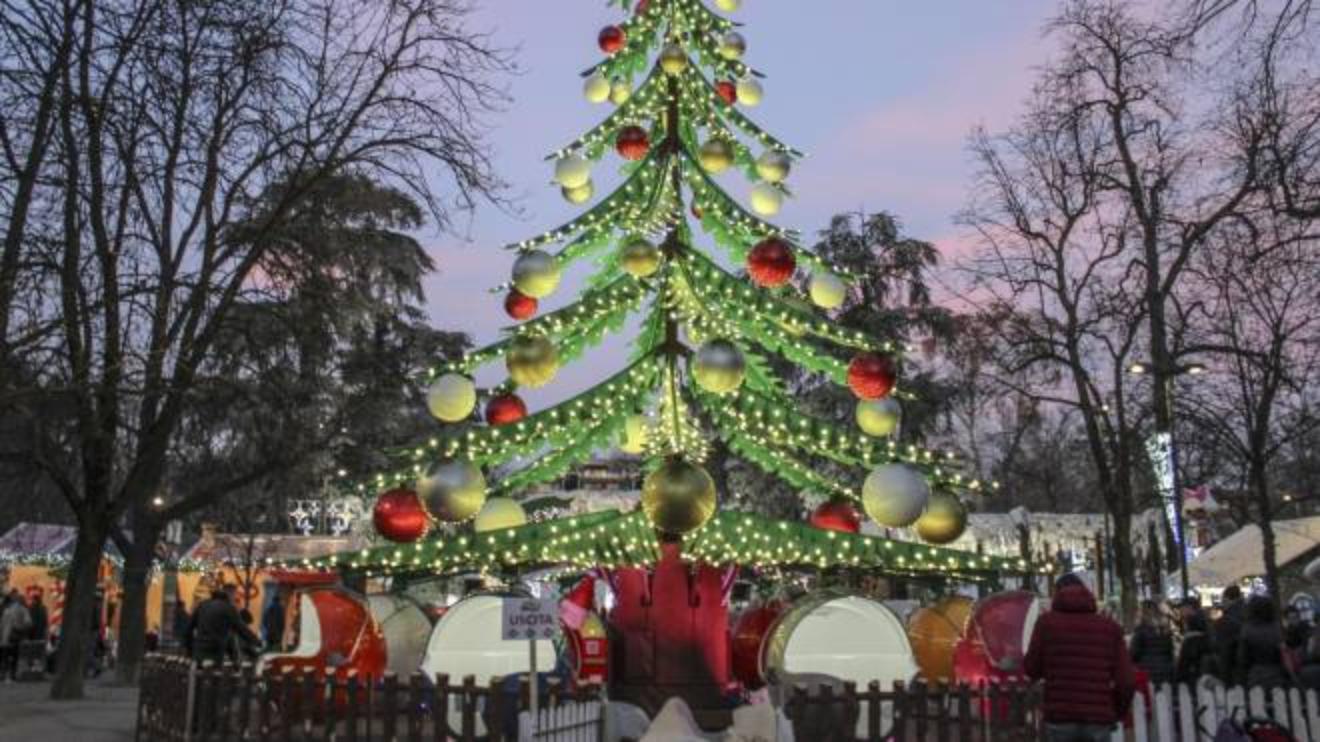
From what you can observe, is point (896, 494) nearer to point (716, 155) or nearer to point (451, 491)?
point (451, 491)

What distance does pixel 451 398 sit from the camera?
39.0ft

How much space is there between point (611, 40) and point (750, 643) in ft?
25.0

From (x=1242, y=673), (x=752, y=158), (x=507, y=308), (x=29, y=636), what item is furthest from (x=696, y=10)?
(x=29, y=636)

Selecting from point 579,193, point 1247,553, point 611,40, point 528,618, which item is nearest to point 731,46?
point 611,40

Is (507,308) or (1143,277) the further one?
(1143,277)

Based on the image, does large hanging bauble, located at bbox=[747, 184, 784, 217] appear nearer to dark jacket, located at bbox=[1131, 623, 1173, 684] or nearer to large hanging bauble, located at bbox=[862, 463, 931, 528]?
large hanging bauble, located at bbox=[862, 463, 931, 528]

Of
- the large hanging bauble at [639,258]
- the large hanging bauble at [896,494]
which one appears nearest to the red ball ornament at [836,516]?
the large hanging bauble at [896,494]

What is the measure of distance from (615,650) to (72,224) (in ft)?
23.6

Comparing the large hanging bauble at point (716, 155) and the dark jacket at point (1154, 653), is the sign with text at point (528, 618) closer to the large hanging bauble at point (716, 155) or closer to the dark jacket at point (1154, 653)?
the large hanging bauble at point (716, 155)

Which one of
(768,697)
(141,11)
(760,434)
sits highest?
(141,11)

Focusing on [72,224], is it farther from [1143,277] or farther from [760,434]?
[1143,277]

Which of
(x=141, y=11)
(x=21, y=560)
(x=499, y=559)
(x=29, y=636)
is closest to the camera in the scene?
(x=141, y=11)

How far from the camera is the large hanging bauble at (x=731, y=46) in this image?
14.8 m

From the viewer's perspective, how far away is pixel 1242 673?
39.7 feet
